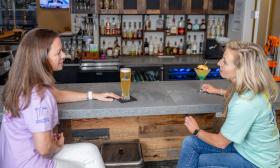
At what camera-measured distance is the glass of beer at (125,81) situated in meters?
1.89

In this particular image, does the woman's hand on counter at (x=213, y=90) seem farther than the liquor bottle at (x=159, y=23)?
No

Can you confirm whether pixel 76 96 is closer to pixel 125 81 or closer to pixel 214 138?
pixel 125 81

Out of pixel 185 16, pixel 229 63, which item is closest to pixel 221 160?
pixel 229 63

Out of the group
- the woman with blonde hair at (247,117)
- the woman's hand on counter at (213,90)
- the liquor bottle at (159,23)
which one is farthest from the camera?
the liquor bottle at (159,23)

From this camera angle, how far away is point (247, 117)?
1513mm

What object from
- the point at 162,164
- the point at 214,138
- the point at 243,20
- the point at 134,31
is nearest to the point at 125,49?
the point at 134,31

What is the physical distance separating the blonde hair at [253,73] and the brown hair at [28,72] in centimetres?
99

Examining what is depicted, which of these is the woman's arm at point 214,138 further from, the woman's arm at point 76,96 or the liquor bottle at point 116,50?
the liquor bottle at point 116,50

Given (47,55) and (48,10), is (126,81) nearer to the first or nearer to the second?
(47,55)

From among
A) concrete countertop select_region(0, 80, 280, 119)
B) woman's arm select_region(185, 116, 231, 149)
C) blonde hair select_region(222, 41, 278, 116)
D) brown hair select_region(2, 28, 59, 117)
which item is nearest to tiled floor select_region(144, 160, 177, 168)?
concrete countertop select_region(0, 80, 280, 119)

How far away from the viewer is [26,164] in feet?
4.79

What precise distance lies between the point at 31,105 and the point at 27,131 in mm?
150

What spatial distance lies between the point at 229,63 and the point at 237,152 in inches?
21.0

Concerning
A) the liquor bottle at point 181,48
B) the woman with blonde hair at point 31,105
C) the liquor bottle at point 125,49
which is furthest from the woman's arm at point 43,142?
the liquor bottle at point 181,48
